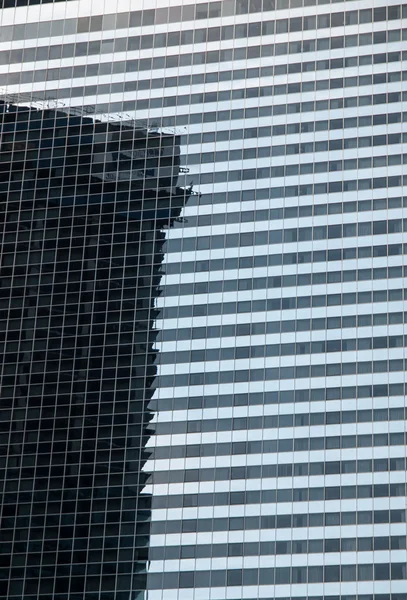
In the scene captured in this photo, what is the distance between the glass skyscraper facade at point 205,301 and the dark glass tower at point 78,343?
22 centimetres

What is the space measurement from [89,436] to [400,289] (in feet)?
101

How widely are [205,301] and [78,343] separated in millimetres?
12957

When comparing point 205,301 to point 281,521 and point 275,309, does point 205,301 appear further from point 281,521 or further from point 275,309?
point 281,521

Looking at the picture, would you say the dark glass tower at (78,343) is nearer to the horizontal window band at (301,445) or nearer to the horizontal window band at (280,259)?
the horizontal window band at (280,259)

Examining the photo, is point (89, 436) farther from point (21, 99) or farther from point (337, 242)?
point (21, 99)

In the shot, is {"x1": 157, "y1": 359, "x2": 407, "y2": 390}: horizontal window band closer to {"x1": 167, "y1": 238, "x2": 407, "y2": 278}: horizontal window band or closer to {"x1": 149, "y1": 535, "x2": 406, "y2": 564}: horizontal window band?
{"x1": 167, "y1": 238, "x2": 407, "y2": 278}: horizontal window band

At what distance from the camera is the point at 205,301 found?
433ft

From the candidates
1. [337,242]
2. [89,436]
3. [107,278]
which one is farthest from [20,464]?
[337,242]

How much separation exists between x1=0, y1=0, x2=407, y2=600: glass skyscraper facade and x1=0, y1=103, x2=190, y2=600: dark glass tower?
0.22 metres

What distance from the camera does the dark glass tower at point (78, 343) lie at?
127125mm

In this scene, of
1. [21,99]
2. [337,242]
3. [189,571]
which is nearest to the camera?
[189,571]

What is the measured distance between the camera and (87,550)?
416 ft

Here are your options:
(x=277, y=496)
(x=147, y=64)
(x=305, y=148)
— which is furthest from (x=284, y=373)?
(x=147, y=64)

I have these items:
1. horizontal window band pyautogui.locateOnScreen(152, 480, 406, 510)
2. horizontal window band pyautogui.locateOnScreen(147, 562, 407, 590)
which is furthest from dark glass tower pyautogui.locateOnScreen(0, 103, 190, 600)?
horizontal window band pyautogui.locateOnScreen(147, 562, 407, 590)
